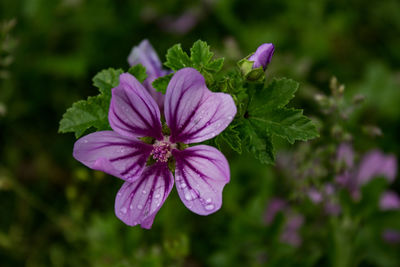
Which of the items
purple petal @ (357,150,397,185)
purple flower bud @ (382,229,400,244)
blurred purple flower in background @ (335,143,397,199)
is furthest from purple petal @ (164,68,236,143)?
purple flower bud @ (382,229,400,244)

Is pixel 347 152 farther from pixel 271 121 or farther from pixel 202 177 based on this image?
pixel 202 177

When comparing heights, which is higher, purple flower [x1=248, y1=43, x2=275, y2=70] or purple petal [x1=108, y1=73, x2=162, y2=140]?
purple petal [x1=108, y1=73, x2=162, y2=140]

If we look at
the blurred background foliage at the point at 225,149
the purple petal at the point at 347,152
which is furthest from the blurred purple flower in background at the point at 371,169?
the purple petal at the point at 347,152

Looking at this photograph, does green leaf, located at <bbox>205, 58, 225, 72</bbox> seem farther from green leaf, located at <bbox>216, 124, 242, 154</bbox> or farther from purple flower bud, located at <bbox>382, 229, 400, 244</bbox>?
purple flower bud, located at <bbox>382, 229, 400, 244</bbox>

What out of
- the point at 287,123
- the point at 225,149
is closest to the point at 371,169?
the point at 225,149

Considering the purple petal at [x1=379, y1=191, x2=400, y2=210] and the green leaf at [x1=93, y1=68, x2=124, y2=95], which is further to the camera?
the purple petal at [x1=379, y1=191, x2=400, y2=210]

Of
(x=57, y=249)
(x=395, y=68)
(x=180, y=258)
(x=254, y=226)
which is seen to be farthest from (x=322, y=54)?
(x=57, y=249)

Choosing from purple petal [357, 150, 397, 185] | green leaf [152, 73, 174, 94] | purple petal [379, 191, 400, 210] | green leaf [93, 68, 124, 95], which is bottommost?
purple petal [379, 191, 400, 210]
